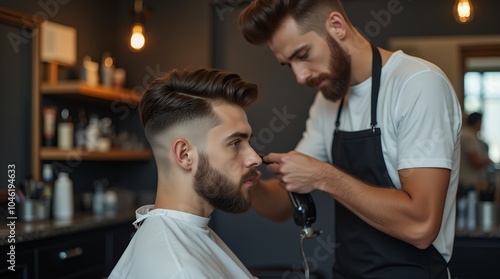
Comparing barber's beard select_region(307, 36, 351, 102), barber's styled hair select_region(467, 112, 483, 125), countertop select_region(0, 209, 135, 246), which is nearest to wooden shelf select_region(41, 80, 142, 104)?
countertop select_region(0, 209, 135, 246)

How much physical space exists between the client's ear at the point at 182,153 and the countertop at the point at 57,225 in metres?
1.23

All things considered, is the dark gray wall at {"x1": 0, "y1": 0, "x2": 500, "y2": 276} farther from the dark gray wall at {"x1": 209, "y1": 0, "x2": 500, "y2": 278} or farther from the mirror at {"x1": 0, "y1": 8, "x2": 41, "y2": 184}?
the mirror at {"x1": 0, "y1": 8, "x2": 41, "y2": 184}

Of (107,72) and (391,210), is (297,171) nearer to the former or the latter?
(391,210)

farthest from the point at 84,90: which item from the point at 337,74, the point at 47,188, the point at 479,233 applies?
the point at 479,233

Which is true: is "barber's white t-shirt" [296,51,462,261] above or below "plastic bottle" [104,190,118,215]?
above

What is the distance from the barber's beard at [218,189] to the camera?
167 cm

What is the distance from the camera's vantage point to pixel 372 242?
1.97 m

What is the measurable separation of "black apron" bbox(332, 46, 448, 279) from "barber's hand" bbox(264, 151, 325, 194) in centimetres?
25

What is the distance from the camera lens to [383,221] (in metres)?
1.78

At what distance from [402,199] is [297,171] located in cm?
34

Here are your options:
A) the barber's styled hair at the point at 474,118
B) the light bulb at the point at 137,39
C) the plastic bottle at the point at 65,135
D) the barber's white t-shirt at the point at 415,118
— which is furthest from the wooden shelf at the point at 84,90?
the barber's styled hair at the point at 474,118

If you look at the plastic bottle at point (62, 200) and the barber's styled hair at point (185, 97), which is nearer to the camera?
the barber's styled hair at point (185, 97)

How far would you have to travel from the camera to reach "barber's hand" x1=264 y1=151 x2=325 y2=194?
1.84 metres

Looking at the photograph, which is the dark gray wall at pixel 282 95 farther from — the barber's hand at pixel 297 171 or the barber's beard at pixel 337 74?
the barber's hand at pixel 297 171
